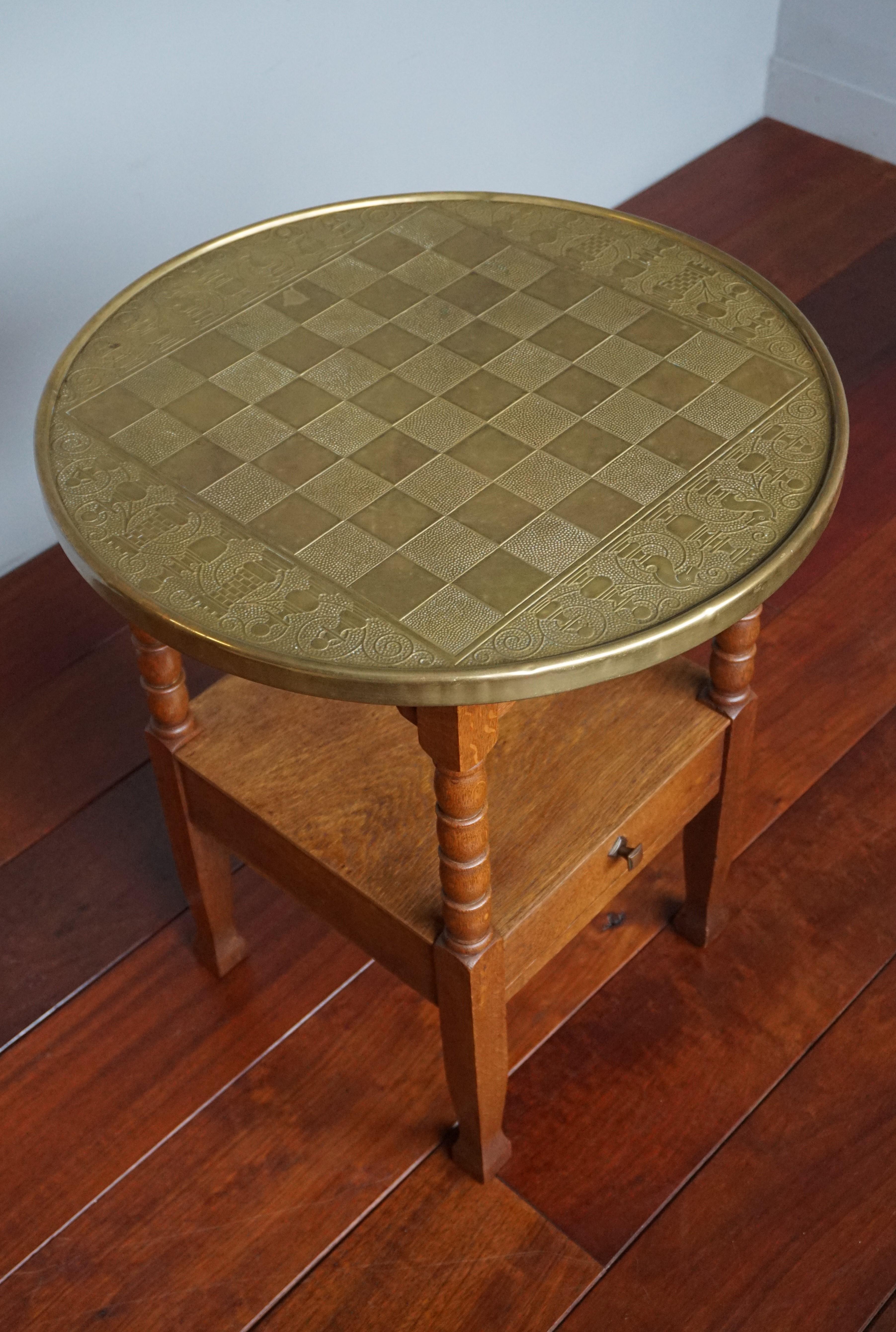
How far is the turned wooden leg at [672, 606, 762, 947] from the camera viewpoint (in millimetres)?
1278

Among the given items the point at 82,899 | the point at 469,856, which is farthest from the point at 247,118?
the point at 469,856

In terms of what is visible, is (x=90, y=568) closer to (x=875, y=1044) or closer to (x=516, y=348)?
(x=516, y=348)

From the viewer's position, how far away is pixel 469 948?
114cm

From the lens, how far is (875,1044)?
1.48 m

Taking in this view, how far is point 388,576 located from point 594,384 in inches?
12.2

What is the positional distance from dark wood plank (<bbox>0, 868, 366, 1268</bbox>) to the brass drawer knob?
43 centimetres

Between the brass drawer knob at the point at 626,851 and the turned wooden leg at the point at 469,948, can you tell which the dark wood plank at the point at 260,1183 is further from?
the brass drawer knob at the point at 626,851

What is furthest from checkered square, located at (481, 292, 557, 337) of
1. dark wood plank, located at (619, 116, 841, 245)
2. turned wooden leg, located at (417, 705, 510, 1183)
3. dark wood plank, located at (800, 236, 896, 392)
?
dark wood plank, located at (619, 116, 841, 245)

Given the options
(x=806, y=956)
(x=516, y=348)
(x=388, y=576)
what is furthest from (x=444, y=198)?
(x=806, y=956)

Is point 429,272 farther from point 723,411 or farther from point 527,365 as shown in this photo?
point 723,411

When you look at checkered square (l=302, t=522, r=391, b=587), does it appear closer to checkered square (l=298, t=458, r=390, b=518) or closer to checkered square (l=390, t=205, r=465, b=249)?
checkered square (l=298, t=458, r=390, b=518)

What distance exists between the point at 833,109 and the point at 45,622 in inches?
79.3

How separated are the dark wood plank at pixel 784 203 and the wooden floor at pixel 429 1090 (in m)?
1.06

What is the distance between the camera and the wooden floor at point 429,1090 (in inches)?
51.5
